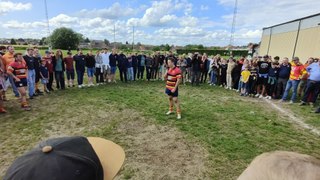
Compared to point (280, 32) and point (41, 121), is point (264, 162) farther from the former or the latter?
point (280, 32)

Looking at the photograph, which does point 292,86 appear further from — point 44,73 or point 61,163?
point 61,163

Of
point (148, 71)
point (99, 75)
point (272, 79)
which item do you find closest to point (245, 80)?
point (272, 79)

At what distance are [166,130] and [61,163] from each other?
5.68m

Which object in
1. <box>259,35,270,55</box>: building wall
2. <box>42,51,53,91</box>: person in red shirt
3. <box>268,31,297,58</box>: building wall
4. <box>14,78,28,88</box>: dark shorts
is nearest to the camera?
<box>14,78,28,88</box>: dark shorts

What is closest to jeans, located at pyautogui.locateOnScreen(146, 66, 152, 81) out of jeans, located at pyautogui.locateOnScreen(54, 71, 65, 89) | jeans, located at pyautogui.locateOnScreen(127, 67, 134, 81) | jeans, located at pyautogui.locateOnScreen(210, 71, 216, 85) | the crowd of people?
the crowd of people

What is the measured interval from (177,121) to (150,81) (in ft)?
27.8

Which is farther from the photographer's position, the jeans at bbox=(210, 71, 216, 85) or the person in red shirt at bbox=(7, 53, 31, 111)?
the jeans at bbox=(210, 71, 216, 85)

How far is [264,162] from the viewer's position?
0.95 meters

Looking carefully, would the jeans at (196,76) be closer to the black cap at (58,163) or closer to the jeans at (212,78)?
the jeans at (212,78)

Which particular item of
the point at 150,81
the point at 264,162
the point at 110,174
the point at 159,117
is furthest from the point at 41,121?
the point at 150,81

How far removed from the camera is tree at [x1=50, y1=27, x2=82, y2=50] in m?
69.8

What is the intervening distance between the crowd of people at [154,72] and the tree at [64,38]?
59144 millimetres

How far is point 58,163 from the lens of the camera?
1310mm

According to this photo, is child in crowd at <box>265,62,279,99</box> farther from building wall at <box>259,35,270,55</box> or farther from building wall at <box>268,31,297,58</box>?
building wall at <box>259,35,270,55</box>
